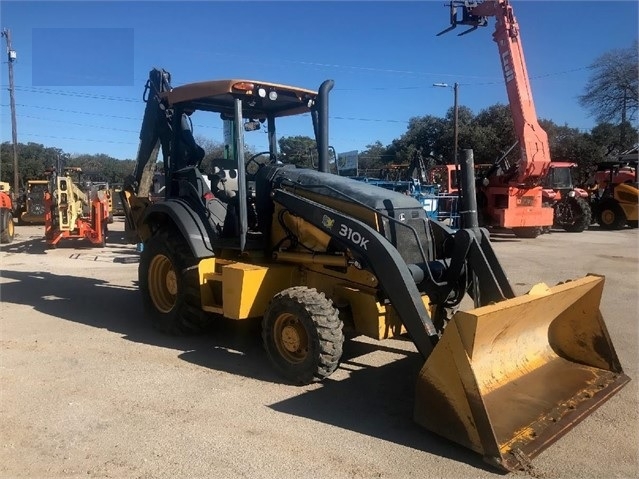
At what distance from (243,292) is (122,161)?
59.1 meters

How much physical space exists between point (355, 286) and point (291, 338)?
72 centimetres

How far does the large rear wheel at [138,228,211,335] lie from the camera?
601 cm

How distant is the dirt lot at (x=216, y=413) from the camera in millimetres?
3498

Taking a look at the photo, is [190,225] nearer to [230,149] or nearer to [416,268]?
[230,149]

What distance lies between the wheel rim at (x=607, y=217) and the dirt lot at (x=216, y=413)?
16.5 meters

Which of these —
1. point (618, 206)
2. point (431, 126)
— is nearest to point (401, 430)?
point (618, 206)

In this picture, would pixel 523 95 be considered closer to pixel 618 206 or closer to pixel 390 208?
pixel 618 206

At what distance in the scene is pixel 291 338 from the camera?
4805 millimetres

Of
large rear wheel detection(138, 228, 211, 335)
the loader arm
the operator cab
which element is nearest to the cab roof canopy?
the operator cab

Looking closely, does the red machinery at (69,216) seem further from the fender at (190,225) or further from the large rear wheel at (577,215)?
the large rear wheel at (577,215)

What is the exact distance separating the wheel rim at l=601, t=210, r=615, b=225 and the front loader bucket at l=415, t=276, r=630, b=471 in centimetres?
1925

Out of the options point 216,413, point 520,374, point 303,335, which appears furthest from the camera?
point 303,335

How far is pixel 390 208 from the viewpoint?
499 cm

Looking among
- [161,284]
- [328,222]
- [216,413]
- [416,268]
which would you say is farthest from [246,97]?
[216,413]
